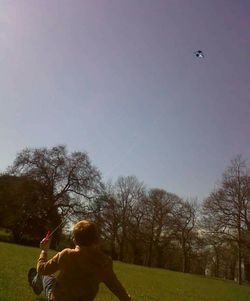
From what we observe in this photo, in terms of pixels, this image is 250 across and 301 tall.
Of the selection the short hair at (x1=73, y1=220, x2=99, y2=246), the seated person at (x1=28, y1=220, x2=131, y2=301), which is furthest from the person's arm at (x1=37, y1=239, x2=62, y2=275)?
the short hair at (x1=73, y1=220, x2=99, y2=246)

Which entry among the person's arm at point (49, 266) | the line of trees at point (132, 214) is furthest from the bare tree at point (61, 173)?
the person's arm at point (49, 266)

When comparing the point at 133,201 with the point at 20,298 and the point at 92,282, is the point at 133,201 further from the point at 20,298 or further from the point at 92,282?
the point at 92,282

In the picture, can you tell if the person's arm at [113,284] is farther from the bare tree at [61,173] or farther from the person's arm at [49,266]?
the bare tree at [61,173]

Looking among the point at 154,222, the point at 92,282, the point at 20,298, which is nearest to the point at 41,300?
the point at 20,298

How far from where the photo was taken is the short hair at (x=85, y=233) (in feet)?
17.9

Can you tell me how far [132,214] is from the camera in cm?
8906

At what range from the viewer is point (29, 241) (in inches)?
2714

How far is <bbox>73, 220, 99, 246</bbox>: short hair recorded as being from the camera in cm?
546

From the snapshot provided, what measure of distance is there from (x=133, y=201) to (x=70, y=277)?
8554cm

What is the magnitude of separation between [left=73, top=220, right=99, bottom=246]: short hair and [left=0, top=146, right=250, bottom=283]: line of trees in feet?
169

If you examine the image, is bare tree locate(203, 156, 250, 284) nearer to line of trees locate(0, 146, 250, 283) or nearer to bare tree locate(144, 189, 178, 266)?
line of trees locate(0, 146, 250, 283)

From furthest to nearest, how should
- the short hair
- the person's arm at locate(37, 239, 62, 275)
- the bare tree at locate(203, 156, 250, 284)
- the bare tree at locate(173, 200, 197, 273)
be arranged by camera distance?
1. the bare tree at locate(173, 200, 197, 273)
2. the bare tree at locate(203, 156, 250, 284)
3. the person's arm at locate(37, 239, 62, 275)
4. the short hair

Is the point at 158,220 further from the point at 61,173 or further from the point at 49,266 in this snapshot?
the point at 49,266

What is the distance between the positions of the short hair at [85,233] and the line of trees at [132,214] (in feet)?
169
